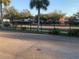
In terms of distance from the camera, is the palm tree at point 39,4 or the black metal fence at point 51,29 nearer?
the black metal fence at point 51,29

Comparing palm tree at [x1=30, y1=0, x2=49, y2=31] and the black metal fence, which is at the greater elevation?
palm tree at [x1=30, y1=0, x2=49, y2=31]

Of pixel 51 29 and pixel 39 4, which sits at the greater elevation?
pixel 39 4

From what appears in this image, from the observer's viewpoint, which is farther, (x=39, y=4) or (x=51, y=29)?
(x=39, y=4)

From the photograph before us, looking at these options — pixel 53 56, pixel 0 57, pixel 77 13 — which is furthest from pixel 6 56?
pixel 77 13

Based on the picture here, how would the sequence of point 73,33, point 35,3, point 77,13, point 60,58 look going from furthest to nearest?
point 77,13 < point 35,3 < point 73,33 < point 60,58

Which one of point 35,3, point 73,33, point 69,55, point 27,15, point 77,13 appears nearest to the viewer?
point 69,55

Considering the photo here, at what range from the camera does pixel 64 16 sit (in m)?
103

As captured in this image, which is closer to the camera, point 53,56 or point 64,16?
point 53,56

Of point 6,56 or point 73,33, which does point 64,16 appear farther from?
point 6,56

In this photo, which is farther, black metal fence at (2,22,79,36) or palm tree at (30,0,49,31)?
palm tree at (30,0,49,31)

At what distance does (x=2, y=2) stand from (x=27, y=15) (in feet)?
179

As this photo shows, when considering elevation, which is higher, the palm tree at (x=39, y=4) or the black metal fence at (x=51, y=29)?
the palm tree at (x=39, y=4)

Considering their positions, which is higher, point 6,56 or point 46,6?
point 46,6

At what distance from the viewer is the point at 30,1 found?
36.5 metres
